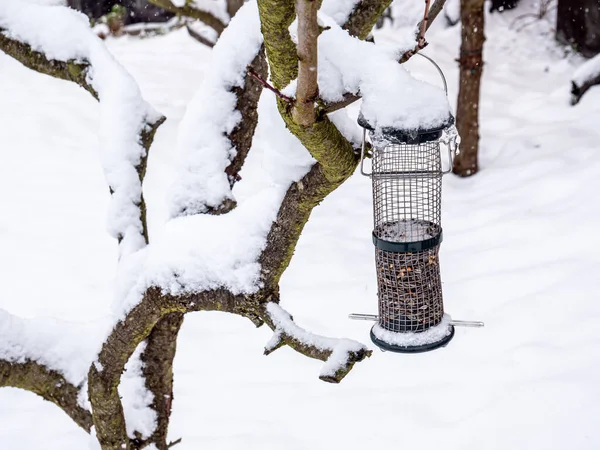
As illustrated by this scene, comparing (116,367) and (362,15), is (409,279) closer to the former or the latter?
(362,15)

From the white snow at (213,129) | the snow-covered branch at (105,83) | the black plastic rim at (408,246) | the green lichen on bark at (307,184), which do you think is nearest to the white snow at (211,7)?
the snow-covered branch at (105,83)

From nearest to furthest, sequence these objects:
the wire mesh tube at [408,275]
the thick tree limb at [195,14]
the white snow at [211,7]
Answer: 1. the wire mesh tube at [408,275]
2. the thick tree limb at [195,14]
3. the white snow at [211,7]

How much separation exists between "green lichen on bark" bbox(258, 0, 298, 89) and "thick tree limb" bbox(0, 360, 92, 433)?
179 centimetres

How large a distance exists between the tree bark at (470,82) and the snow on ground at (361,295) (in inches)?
9.9

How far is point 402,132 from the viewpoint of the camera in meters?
1.88

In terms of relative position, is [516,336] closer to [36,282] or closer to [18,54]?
[18,54]

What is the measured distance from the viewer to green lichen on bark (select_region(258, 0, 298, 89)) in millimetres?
1596

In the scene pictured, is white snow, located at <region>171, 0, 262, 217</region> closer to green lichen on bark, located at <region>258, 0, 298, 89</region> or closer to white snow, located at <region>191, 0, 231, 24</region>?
green lichen on bark, located at <region>258, 0, 298, 89</region>

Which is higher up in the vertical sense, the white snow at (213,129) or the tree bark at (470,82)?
the tree bark at (470,82)

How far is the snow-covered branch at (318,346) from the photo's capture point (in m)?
2.06

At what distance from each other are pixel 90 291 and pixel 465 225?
3601 millimetres

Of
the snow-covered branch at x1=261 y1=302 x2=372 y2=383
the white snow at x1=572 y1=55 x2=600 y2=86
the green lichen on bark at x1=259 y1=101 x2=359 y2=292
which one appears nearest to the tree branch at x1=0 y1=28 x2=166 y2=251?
the green lichen on bark at x1=259 y1=101 x2=359 y2=292

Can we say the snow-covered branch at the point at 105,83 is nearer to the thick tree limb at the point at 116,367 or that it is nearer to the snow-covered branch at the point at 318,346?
the thick tree limb at the point at 116,367

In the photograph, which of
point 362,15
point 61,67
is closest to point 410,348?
point 362,15
